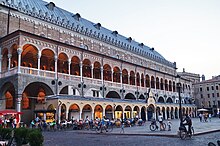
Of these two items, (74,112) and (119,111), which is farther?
(119,111)

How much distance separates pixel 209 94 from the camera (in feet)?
258

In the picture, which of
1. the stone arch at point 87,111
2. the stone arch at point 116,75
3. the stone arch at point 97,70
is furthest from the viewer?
the stone arch at point 116,75

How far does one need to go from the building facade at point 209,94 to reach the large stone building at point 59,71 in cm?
3555

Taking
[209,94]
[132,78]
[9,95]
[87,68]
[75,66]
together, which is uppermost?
[75,66]

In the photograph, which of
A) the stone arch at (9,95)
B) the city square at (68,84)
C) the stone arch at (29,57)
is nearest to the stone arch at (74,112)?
the city square at (68,84)

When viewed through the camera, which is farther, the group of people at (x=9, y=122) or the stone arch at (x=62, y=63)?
the stone arch at (x=62, y=63)

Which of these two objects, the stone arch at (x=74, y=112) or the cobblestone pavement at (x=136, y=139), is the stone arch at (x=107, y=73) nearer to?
the stone arch at (x=74, y=112)

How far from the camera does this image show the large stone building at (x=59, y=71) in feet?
90.3

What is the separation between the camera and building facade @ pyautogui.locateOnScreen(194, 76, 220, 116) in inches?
3009

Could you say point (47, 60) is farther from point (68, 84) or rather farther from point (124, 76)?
point (124, 76)

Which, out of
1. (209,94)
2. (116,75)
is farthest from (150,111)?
(209,94)

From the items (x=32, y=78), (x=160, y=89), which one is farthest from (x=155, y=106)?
(x=32, y=78)

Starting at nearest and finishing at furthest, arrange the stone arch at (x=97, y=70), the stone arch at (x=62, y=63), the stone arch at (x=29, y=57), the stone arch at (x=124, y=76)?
the stone arch at (x=29, y=57) < the stone arch at (x=62, y=63) < the stone arch at (x=97, y=70) < the stone arch at (x=124, y=76)

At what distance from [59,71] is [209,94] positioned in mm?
61919
